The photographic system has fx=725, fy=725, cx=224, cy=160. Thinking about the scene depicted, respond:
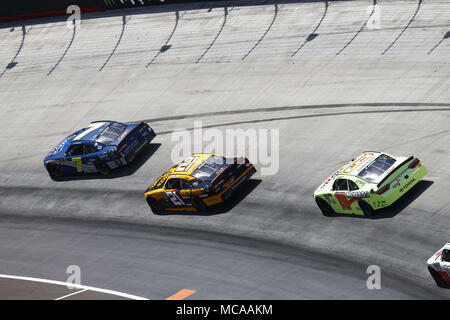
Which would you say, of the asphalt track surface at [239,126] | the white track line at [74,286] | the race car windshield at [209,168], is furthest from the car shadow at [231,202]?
the white track line at [74,286]

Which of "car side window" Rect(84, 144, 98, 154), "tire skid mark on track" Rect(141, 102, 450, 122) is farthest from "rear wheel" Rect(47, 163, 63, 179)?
"tire skid mark on track" Rect(141, 102, 450, 122)

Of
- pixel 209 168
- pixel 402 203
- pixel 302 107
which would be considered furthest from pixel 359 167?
pixel 302 107

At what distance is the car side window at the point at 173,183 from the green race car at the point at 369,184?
15.6 feet

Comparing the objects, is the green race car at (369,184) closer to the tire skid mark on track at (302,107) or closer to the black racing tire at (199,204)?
the black racing tire at (199,204)

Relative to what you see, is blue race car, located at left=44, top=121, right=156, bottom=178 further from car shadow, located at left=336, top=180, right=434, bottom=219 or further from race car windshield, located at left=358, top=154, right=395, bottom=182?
race car windshield, located at left=358, top=154, right=395, bottom=182

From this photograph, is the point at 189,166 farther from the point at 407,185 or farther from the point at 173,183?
the point at 407,185

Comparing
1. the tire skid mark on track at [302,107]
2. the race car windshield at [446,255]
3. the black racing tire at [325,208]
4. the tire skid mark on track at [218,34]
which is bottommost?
the race car windshield at [446,255]

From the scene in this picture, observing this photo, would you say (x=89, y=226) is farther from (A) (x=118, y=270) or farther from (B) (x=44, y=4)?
(B) (x=44, y=4)

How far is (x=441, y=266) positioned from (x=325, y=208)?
5.57 m

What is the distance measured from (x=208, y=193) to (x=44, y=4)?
27.5 metres

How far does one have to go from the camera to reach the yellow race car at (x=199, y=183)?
74.2 ft

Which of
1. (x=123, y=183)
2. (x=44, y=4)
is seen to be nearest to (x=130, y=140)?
(x=123, y=183)

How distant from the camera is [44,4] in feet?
149
